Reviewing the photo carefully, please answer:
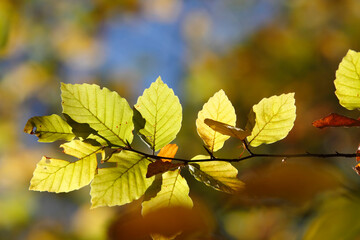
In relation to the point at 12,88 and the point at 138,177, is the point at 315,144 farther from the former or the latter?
the point at 12,88

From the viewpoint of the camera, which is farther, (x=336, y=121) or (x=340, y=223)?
(x=336, y=121)

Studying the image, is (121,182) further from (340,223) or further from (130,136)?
(340,223)

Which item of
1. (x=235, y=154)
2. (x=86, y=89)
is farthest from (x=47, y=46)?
(x=86, y=89)

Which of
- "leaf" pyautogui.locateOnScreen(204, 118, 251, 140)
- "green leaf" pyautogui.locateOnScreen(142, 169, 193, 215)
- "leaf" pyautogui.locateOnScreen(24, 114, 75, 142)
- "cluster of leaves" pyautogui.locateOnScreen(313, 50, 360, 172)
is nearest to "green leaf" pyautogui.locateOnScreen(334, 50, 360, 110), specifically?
"cluster of leaves" pyautogui.locateOnScreen(313, 50, 360, 172)

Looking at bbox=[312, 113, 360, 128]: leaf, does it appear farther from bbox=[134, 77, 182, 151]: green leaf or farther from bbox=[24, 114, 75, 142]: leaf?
bbox=[24, 114, 75, 142]: leaf

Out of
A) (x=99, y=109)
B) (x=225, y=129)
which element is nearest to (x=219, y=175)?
(x=225, y=129)

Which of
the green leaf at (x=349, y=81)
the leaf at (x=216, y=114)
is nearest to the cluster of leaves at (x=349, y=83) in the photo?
the green leaf at (x=349, y=81)

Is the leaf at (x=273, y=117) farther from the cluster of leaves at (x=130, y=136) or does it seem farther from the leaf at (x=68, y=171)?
the leaf at (x=68, y=171)
